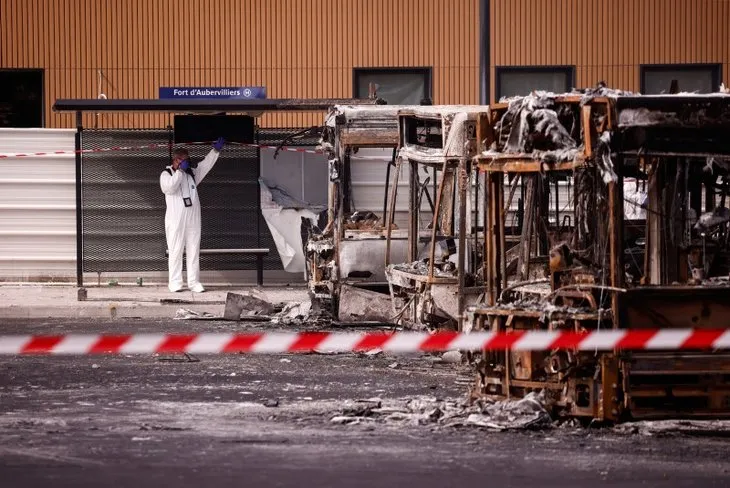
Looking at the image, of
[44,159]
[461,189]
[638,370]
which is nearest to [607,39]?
[44,159]

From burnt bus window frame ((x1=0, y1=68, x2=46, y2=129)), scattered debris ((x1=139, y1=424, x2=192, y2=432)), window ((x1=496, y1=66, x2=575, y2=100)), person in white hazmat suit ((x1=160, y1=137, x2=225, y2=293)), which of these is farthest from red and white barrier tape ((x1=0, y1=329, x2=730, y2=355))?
window ((x1=496, y1=66, x2=575, y2=100))

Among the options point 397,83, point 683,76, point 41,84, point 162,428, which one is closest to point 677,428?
point 162,428

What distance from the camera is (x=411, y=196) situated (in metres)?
17.6

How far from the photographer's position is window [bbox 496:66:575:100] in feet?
95.9

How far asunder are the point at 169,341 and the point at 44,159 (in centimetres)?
1388

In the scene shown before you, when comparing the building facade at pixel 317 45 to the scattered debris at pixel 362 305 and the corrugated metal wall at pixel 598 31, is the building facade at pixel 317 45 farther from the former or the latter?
the scattered debris at pixel 362 305

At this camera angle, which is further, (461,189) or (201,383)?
(461,189)

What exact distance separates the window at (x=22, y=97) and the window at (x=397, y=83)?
18.0 feet

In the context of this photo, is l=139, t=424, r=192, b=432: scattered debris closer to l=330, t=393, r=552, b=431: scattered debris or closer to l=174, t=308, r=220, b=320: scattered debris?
l=330, t=393, r=552, b=431: scattered debris

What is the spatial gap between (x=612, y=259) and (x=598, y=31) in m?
18.3

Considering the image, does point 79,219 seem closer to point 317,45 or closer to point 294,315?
point 294,315

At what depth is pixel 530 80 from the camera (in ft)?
97.1

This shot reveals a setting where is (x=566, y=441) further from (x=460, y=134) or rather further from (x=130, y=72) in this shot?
(x=130, y=72)

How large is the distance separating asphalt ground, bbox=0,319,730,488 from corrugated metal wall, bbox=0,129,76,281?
9.71 metres
